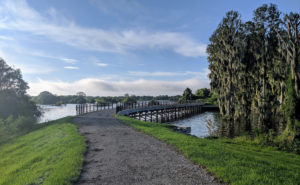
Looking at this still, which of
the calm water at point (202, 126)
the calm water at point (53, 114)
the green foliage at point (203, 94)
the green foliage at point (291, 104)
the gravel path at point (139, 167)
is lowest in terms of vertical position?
the calm water at point (202, 126)

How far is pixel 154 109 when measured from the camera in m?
41.3

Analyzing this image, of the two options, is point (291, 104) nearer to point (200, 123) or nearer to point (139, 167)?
point (139, 167)

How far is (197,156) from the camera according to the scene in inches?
280

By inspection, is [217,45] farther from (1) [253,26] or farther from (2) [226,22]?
(1) [253,26]

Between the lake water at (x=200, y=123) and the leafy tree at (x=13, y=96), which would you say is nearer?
the lake water at (x=200, y=123)

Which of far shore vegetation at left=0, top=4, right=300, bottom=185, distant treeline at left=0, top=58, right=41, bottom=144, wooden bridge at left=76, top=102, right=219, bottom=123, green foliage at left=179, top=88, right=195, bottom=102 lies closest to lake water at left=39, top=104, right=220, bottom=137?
far shore vegetation at left=0, top=4, right=300, bottom=185

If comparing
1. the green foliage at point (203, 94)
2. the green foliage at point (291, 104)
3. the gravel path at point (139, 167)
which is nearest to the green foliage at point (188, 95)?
the green foliage at point (203, 94)

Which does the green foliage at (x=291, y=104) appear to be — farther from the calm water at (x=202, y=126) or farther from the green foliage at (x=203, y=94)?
the green foliage at (x=203, y=94)

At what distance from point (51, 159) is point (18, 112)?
26.7m

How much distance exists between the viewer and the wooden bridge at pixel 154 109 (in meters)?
30.6

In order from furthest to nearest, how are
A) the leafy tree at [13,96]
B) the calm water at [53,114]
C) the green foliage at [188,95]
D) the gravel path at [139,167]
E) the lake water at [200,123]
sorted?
the green foliage at [188,95], the calm water at [53,114], the leafy tree at [13,96], the lake water at [200,123], the gravel path at [139,167]

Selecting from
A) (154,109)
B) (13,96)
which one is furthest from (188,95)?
(13,96)

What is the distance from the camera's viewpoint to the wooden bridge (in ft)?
100

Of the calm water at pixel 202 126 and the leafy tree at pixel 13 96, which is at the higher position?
the leafy tree at pixel 13 96
